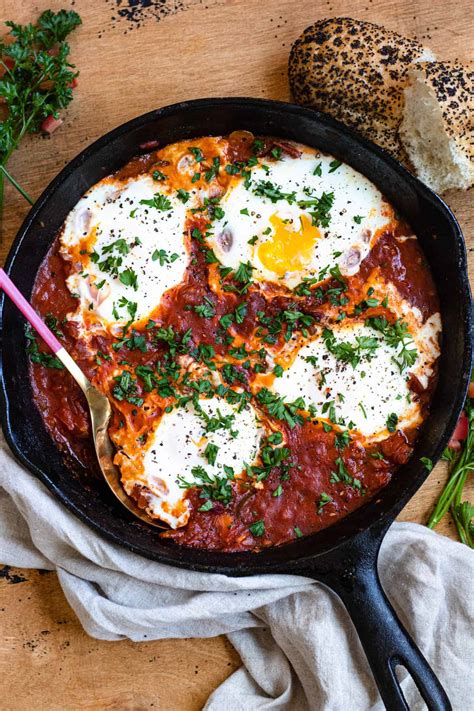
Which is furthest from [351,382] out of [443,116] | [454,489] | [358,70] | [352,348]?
[358,70]

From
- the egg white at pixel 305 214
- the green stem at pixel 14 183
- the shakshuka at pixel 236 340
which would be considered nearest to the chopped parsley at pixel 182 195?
the shakshuka at pixel 236 340

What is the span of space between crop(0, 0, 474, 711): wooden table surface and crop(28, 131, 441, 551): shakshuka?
0.45 m

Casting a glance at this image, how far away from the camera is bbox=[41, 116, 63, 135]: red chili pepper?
13.2ft

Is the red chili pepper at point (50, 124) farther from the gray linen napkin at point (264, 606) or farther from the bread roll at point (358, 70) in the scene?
the gray linen napkin at point (264, 606)

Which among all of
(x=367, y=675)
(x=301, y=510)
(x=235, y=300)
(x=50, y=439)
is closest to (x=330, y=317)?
(x=235, y=300)

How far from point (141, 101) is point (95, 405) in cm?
170

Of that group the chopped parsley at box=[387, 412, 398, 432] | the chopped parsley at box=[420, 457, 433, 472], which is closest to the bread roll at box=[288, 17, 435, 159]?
the chopped parsley at box=[387, 412, 398, 432]

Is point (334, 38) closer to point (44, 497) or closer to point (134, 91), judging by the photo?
point (134, 91)

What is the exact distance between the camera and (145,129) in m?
3.80

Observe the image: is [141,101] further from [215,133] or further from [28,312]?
[28,312]

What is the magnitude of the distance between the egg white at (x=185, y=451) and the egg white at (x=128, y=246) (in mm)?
597

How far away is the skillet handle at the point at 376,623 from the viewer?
11.4ft

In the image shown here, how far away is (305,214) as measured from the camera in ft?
12.6

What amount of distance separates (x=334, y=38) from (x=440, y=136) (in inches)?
29.3
